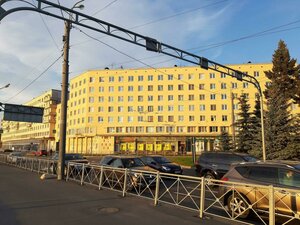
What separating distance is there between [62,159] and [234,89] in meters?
53.8

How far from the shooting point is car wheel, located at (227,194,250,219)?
796cm

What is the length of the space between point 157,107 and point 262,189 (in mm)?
60386

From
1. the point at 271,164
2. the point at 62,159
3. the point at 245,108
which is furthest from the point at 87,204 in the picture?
the point at 245,108

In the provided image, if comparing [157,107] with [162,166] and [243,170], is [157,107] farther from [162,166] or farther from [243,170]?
[243,170]

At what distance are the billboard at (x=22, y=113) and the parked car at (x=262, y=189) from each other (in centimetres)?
3725

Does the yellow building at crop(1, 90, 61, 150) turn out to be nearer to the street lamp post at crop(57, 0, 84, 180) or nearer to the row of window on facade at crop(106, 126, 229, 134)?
the row of window on facade at crop(106, 126, 229, 134)

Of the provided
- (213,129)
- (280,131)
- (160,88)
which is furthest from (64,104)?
(160,88)

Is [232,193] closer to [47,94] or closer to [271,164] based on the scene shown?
[271,164]

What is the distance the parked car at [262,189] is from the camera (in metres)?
7.08

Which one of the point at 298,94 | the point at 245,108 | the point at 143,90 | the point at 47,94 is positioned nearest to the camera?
the point at 245,108

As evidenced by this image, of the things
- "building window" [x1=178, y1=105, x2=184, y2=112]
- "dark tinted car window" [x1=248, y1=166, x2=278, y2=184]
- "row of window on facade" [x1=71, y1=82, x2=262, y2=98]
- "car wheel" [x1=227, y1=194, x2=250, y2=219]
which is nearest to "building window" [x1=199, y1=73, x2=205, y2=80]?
"row of window on facade" [x1=71, y1=82, x2=262, y2=98]

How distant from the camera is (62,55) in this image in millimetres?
17594

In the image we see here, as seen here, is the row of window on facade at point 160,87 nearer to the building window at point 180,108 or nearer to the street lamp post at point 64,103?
the building window at point 180,108

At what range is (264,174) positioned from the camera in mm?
8438
